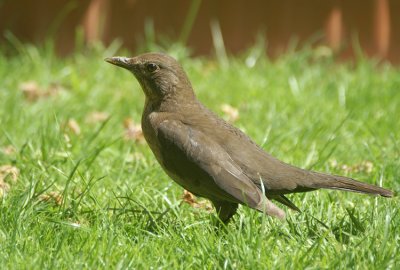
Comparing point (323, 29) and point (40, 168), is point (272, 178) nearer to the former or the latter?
point (40, 168)

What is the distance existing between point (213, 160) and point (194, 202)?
1.72 ft

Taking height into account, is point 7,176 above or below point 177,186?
below

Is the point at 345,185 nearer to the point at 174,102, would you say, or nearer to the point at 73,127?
the point at 174,102

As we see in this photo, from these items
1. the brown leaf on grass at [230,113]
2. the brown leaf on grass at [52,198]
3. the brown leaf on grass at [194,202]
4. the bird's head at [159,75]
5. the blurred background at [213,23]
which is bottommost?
the brown leaf on grass at [52,198]

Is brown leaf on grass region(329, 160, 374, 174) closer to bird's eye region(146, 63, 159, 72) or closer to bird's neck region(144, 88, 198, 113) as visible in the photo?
bird's neck region(144, 88, 198, 113)

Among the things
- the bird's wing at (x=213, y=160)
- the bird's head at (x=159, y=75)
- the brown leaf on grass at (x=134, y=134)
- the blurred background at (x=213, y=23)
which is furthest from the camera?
the blurred background at (x=213, y=23)

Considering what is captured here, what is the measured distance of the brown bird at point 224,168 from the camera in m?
4.04

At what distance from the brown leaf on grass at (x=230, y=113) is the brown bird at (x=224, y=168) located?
67.5 inches

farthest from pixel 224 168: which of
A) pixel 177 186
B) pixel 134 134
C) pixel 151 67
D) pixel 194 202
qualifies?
pixel 134 134

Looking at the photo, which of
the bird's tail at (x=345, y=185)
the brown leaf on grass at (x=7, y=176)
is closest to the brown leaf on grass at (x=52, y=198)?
the brown leaf on grass at (x=7, y=176)

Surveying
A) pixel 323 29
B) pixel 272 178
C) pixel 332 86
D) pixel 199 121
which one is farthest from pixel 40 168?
pixel 323 29

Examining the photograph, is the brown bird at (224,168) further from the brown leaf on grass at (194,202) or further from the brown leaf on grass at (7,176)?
the brown leaf on grass at (7,176)

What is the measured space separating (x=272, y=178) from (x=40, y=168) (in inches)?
53.3

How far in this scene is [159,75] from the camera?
4.68 metres
